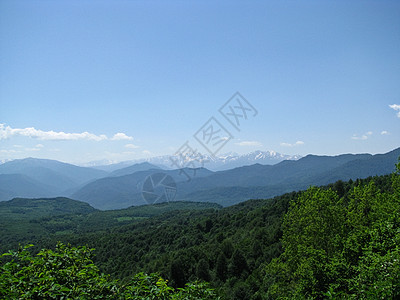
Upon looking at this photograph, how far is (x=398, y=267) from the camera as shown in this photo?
752 cm

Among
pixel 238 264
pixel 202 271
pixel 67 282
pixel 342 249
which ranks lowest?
A: pixel 202 271

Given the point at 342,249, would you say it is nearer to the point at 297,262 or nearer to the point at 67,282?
the point at 297,262

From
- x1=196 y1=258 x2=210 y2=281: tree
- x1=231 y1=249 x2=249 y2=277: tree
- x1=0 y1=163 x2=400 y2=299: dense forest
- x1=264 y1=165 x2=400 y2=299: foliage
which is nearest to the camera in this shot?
x1=0 y1=163 x2=400 y2=299: dense forest

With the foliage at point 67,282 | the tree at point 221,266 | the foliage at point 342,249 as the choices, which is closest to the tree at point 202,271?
the tree at point 221,266

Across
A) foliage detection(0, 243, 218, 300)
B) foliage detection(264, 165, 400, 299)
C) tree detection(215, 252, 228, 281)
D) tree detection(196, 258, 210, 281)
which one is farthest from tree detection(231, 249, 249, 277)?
foliage detection(0, 243, 218, 300)

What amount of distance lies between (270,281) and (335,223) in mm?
16032

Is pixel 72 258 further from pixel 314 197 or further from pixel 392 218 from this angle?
pixel 314 197

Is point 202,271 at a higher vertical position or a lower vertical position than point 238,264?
lower

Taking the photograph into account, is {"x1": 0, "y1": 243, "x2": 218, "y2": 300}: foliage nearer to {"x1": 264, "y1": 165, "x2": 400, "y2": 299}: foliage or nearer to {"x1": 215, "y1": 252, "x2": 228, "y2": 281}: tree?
{"x1": 264, "y1": 165, "x2": 400, "y2": 299}: foliage

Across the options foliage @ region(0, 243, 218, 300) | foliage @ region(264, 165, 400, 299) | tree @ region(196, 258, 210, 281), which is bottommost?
tree @ region(196, 258, 210, 281)

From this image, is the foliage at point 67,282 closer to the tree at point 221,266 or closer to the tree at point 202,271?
the tree at point 202,271

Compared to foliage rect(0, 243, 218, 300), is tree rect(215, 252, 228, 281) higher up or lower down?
lower down

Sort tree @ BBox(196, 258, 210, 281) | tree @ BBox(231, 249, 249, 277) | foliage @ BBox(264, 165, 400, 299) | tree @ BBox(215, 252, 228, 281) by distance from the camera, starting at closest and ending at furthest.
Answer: foliage @ BBox(264, 165, 400, 299), tree @ BBox(231, 249, 249, 277), tree @ BBox(196, 258, 210, 281), tree @ BBox(215, 252, 228, 281)

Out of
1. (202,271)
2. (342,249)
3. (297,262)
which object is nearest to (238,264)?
(202,271)
